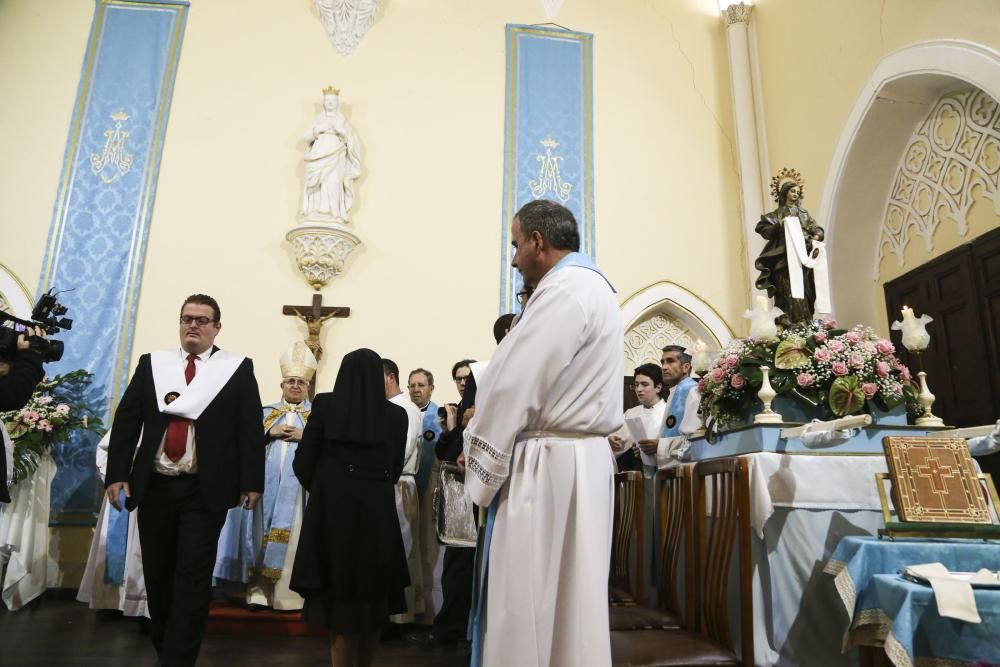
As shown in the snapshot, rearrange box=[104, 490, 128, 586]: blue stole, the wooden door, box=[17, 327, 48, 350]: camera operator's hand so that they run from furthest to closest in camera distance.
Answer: the wooden door
box=[104, 490, 128, 586]: blue stole
box=[17, 327, 48, 350]: camera operator's hand

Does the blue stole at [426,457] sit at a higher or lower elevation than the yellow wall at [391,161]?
lower

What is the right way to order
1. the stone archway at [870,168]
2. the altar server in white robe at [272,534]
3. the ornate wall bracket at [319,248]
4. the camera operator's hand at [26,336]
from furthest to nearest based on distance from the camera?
the ornate wall bracket at [319,248] < the stone archway at [870,168] < the altar server in white robe at [272,534] < the camera operator's hand at [26,336]

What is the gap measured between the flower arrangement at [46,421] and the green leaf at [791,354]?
4832 mm

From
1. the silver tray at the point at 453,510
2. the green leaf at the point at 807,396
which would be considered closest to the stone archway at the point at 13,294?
the silver tray at the point at 453,510

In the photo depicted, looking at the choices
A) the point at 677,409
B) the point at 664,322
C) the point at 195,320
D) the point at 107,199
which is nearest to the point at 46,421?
the point at 107,199

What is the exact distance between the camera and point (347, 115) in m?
7.34

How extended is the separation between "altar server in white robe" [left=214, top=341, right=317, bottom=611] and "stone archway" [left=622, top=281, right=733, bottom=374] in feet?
11.7

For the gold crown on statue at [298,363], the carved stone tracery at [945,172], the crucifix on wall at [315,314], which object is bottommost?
the gold crown on statue at [298,363]

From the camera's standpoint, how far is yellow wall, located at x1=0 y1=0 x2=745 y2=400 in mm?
6785

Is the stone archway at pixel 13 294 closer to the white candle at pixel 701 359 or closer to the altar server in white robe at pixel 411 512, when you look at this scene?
the altar server in white robe at pixel 411 512

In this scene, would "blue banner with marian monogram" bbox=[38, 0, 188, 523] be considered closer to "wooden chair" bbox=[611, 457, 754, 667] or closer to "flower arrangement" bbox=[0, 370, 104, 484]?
"flower arrangement" bbox=[0, 370, 104, 484]

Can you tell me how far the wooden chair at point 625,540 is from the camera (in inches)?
122

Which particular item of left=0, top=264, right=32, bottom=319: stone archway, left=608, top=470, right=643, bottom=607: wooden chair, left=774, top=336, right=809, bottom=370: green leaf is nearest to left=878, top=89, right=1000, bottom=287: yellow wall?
left=774, top=336, right=809, bottom=370: green leaf

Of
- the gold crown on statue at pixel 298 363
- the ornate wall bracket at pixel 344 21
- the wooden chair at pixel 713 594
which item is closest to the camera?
the wooden chair at pixel 713 594
